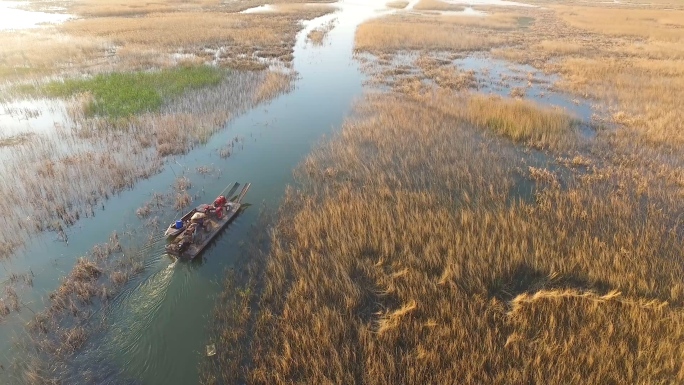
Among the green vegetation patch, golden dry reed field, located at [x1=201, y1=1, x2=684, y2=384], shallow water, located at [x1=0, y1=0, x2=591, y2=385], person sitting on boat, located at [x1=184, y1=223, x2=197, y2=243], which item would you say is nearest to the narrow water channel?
shallow water, located at [x1=0, y1=0, x2=591, y2=385]

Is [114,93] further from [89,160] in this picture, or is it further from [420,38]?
[420,38]

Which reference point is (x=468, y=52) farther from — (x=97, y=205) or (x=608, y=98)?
(x=97, y=205)

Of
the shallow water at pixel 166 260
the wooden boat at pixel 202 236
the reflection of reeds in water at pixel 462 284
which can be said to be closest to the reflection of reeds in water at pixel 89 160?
the shallow water at pixel 166 260

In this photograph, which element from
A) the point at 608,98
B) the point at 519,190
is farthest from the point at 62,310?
the point at 608,98

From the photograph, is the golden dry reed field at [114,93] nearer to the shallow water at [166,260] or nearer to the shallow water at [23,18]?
the shallow water at [166,260]

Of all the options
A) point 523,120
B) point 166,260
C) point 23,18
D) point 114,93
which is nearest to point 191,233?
point 166,260
